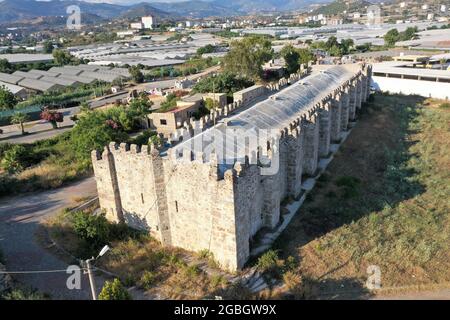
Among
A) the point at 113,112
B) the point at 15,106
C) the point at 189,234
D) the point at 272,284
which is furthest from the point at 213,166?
the point at 15,106

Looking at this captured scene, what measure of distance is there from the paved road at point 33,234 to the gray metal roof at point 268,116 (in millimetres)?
7241

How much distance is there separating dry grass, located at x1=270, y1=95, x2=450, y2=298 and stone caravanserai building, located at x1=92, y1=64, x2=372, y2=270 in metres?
2.09

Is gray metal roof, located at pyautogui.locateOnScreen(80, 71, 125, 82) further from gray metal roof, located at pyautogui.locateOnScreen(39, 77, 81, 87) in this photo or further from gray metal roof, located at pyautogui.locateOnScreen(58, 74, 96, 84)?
gray metal roof, located at pyautogui.locateOnScreen(39, 77, 81, 87)

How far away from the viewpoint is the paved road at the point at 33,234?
48.9 ft

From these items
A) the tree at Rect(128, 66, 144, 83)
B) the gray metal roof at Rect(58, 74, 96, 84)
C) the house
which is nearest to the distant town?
the house

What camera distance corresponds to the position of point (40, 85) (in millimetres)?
69188

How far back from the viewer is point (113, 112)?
129 ft

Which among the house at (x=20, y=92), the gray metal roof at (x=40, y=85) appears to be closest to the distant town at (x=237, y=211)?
the house at (x=20, y=92)

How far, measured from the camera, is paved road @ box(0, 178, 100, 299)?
1489 cm

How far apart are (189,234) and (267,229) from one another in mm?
4100

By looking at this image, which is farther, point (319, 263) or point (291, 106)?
point (291, 106)
